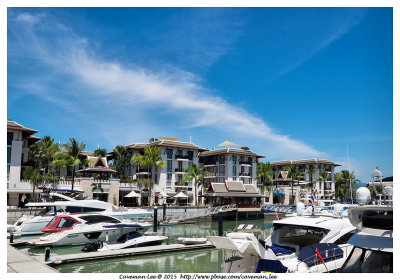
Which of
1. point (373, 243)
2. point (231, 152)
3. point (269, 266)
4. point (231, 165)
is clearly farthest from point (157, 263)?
point (231, 165)

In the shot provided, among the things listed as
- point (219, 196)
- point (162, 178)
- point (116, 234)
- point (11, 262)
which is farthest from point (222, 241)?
point (162, 178)

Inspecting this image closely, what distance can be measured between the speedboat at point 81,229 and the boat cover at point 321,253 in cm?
1363

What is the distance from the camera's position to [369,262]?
22.1 ft

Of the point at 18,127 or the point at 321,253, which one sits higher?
the point at 18,127

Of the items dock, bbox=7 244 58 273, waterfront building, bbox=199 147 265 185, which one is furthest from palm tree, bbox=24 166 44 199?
waterfront building, bbox=199 147 265 185

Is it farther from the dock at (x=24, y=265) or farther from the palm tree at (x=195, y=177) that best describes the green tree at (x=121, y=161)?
the dock at (x=24, y=265)

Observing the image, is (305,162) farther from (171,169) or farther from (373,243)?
(373,243)

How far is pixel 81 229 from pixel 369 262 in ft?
61.7

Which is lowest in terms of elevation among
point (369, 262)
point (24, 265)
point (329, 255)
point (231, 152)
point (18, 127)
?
point (24, 265)

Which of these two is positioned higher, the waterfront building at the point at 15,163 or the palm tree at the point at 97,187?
the waterfront building at the point at 15,163

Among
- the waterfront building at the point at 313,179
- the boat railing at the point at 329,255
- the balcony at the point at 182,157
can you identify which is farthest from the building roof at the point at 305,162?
the boat railing at the point at 329,255

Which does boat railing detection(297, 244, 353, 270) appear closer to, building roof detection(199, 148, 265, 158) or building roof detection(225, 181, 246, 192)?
building roof detection(225, 181, 246, 192)

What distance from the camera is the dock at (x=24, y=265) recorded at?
11344 mm

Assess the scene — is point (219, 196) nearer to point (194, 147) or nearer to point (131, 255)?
point (194, 147)
